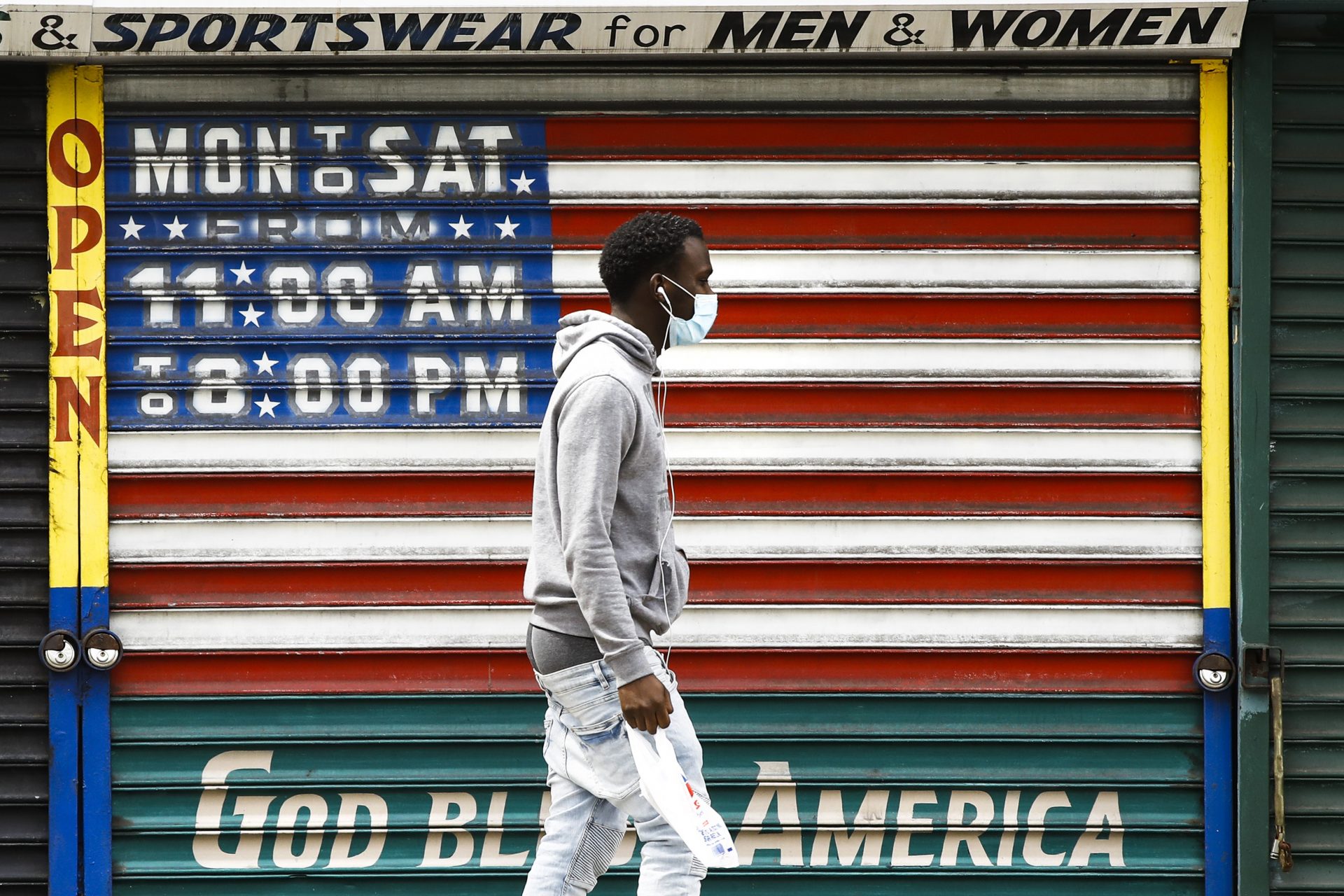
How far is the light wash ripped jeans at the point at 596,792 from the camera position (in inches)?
118

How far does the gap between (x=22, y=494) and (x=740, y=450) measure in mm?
2354

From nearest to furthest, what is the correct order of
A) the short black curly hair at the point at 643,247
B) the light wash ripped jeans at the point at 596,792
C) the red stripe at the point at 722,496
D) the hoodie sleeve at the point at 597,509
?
the hoodie sleeve at the point at 597,509 < the light wash ripped jeans at the point at 596,792 < the short black curly hair at the point at 643,247 < the red stripe at the point at 722,496

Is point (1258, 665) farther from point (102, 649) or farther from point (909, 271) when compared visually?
point (102, 649)

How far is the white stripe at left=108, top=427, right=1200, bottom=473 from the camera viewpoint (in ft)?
14.3

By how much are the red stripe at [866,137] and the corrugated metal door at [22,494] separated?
173 centimetres

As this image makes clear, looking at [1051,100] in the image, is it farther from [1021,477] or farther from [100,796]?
[100,796]

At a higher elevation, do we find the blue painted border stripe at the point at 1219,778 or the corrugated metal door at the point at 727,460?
the corrugated metal door at the point at 727,460

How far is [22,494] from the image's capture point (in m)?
4.33

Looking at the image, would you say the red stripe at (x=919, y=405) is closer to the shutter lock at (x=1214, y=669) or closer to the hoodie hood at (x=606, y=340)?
the shutter lock at (x=1214, y=669)

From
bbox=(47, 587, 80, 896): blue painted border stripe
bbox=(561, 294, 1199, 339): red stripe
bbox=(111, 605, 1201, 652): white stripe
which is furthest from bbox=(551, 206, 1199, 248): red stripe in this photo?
bbox=(47, 587, 80, 896): blue painted border stripe

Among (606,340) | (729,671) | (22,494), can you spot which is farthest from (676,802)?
(22,494)

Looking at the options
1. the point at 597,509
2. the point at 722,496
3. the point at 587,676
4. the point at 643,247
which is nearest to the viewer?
the point at 597,509

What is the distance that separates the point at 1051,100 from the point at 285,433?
2.76 meters

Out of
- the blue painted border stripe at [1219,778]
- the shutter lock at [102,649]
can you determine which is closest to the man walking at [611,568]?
the shutter lock at [102,649]
